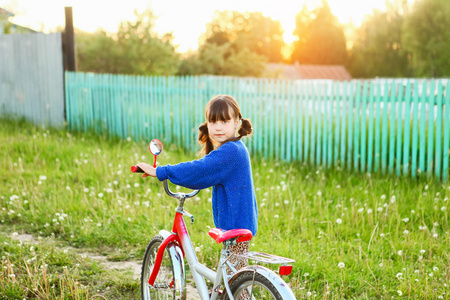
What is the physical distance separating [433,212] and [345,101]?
2.86 m

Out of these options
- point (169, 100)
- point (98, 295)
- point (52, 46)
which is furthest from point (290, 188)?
point (52, 46)

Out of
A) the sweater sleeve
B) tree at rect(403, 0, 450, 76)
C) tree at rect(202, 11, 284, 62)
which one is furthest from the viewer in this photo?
tree at rect(202, 11, 284, 62)

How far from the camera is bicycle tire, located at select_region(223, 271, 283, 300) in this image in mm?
1974

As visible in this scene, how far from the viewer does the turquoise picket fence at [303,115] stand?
6668 mm

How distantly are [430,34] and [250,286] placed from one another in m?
50.9

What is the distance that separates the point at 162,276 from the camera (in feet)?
9.66

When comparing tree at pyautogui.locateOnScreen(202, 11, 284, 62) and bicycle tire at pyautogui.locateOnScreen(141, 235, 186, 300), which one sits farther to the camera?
tree at pyautogui.locateOnScreen(202, 11, 284, 62)

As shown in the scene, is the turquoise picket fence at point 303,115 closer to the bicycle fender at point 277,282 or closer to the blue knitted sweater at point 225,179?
the blue knitted sweater at point 225,179

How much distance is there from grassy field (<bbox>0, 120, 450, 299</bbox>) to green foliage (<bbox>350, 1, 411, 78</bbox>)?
190 ft

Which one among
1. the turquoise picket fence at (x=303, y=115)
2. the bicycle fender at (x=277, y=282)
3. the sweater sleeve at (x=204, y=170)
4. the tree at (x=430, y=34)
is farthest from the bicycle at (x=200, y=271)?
the tree at (x=430, y=34)

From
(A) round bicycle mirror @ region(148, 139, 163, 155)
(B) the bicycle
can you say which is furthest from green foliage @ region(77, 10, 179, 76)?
(A) round bicycle mirror @ region(148, 139, 163, 155)

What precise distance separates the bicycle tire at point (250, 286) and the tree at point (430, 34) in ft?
160

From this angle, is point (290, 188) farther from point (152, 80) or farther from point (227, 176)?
point (152, 80)

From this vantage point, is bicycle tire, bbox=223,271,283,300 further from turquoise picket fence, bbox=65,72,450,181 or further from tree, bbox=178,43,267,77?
tree, bbox=178,43,267,77
